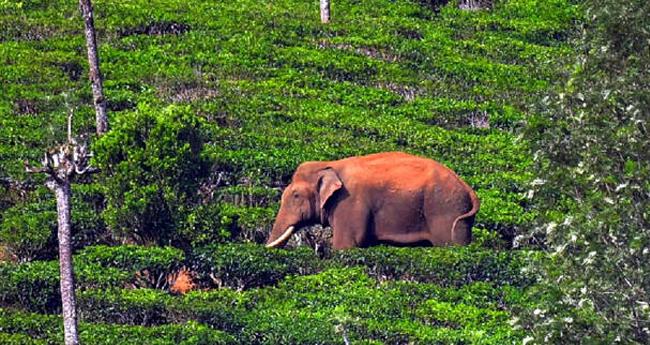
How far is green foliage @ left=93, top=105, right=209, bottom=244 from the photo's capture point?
39.4 metres

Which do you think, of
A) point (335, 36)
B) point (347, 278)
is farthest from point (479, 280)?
point (335, 36)

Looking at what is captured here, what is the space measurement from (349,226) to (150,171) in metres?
4.09

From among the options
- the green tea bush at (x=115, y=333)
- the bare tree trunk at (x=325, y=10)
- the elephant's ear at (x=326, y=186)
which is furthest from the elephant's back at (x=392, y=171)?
the bare tree trunk at (x=325, y=10)

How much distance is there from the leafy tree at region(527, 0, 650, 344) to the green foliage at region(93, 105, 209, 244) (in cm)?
1305

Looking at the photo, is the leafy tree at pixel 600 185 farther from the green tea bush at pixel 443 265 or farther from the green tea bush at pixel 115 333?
the green tea bush at pixel 443 265

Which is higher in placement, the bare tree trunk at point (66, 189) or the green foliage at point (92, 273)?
the bare tree trunk at point (66, 189)

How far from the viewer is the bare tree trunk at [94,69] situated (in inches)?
1679

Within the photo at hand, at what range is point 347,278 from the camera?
1452 inches

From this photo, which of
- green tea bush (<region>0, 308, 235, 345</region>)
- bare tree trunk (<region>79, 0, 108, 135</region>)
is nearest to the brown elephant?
bare tree trunk (<region>79, 0, 108, 135</region>)

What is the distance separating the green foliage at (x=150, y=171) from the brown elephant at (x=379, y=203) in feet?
6.55

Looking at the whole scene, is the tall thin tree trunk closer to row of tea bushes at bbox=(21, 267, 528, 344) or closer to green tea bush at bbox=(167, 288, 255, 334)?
row of tea bushes at bbox=(21, 267, 528, 344)

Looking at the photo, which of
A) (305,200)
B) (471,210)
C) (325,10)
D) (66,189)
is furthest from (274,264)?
(325,10)

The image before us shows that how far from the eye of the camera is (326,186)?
3978 centimetres

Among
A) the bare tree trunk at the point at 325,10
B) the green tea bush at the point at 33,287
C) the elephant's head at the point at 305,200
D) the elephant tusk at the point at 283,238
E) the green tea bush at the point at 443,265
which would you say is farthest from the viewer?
Result: the bare tree trunk at the point at 325,10
